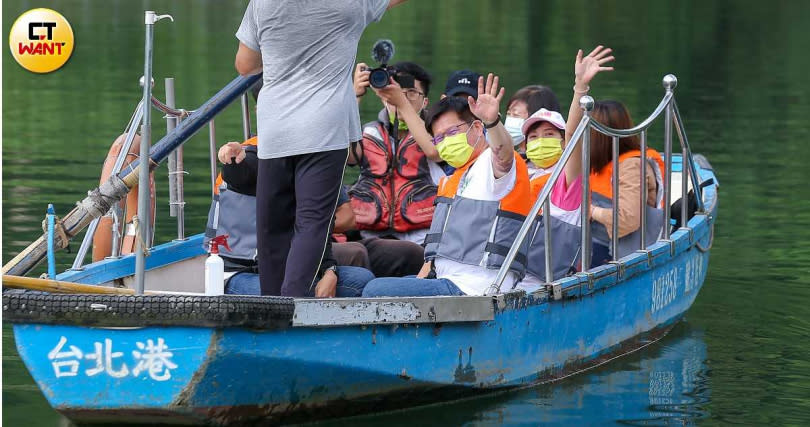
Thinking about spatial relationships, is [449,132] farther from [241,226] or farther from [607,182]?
[241,226]

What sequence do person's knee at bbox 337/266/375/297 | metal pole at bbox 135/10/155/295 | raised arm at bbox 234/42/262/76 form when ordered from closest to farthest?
metal pole at bbox 135/10/155/295 < raised arm at bbox 234/42/262/76 < person's knee at bbox 337/266/375/297

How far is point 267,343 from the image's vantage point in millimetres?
5902

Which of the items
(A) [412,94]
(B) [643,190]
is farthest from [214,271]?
(B) [643,190]

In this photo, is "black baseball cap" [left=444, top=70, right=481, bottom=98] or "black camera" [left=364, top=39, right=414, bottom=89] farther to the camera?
"black baseball cap" [left=444, top=70, right=481, bottom=98]

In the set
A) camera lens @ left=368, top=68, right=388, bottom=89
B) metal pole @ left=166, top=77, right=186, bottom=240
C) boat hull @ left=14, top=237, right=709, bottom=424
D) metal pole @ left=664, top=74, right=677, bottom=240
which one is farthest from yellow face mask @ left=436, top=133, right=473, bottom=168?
metal pole @ left=166, top=77, right=186, bottom=240

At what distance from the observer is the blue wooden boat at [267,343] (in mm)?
5734

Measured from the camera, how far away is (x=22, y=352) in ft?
19.1

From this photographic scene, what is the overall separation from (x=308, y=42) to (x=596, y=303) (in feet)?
6.99

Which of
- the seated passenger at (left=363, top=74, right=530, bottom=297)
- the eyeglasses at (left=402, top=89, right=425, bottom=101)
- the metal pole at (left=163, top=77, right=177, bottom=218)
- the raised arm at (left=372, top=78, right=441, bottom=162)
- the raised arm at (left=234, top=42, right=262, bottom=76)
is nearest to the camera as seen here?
the raised arm at (left=234, top=42, right=262, bottom=76)

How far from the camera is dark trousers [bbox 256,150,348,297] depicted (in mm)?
6297

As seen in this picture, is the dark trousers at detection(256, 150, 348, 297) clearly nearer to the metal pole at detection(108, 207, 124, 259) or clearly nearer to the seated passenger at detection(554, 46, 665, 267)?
the metal pole at detection(108, 207, 124, 259)

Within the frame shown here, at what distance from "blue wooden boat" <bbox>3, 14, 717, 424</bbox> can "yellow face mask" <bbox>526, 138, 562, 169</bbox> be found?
0.32 meters

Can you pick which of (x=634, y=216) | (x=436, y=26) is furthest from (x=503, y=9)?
(x=634, y=216)

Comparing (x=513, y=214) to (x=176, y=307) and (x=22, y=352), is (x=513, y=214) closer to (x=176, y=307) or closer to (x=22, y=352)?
(x=176, y=307)
